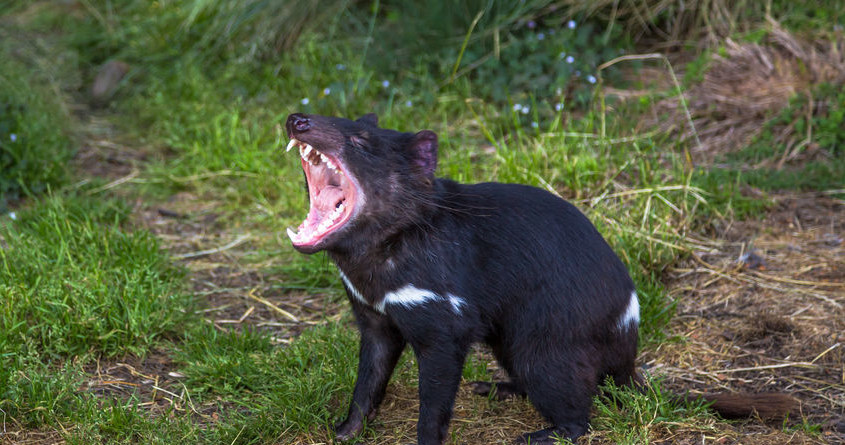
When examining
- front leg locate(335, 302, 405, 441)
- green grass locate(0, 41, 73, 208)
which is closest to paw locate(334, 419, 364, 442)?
front leg locate(335, 302, 405, 441)

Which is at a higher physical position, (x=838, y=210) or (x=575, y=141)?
(x=575, y=141)

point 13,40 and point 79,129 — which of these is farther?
point 13,40

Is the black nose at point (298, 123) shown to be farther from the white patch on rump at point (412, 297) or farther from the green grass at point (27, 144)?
the green grass at point (27, 144)

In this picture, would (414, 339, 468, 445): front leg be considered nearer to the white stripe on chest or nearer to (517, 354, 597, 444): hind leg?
the white stripe on chest

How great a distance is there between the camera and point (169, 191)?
4633 mm

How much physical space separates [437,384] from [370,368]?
0.28m

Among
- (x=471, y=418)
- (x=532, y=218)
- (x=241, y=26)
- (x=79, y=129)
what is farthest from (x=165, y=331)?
(x=241, y=26)

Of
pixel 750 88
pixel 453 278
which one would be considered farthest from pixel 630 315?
pixel 750 88

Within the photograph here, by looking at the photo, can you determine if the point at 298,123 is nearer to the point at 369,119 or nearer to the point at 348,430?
the point at 369,119

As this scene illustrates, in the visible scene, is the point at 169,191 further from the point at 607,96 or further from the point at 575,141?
the point at 607,96

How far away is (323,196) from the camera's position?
8.17ft

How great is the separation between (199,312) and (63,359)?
21.9 inches

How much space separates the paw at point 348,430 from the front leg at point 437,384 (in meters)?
0.24

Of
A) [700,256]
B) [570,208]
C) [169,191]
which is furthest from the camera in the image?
[169,191]
